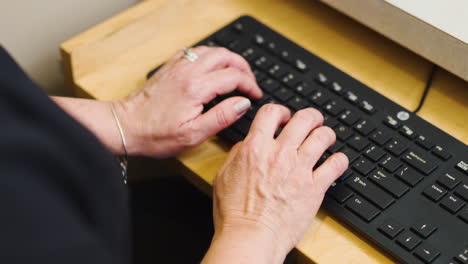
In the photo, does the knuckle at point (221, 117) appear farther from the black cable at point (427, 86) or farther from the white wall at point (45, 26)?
the white wall at point (45, 26)

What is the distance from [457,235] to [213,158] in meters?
0.28

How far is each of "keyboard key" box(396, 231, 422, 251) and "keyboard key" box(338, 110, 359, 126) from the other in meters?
0.16

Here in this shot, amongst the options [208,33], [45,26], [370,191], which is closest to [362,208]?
[370,191]

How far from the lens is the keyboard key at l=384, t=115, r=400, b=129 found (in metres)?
0.79

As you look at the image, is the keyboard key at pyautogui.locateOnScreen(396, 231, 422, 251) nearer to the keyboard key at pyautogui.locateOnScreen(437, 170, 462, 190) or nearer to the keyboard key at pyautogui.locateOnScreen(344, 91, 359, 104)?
the keyboard key at pyautogui.locateOnScreen(437, 170, 462, 190)

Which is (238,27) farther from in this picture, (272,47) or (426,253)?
(426,253)

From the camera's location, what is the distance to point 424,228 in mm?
692

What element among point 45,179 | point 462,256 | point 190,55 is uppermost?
point 45,179

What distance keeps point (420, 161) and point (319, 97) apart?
0.14 meters

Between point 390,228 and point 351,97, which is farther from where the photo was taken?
point 351,97

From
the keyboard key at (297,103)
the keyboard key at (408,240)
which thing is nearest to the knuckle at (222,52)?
the keyboard key at (297,103)

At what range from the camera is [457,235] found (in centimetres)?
69

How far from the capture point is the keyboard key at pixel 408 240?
2.24 feet

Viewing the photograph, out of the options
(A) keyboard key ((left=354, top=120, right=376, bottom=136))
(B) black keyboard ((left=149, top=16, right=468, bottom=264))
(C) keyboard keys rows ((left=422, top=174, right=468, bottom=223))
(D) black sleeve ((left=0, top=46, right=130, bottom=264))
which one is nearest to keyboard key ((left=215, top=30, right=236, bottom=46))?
(B) black keyboard ((left=149, top=16, right=468, bottom=264))
